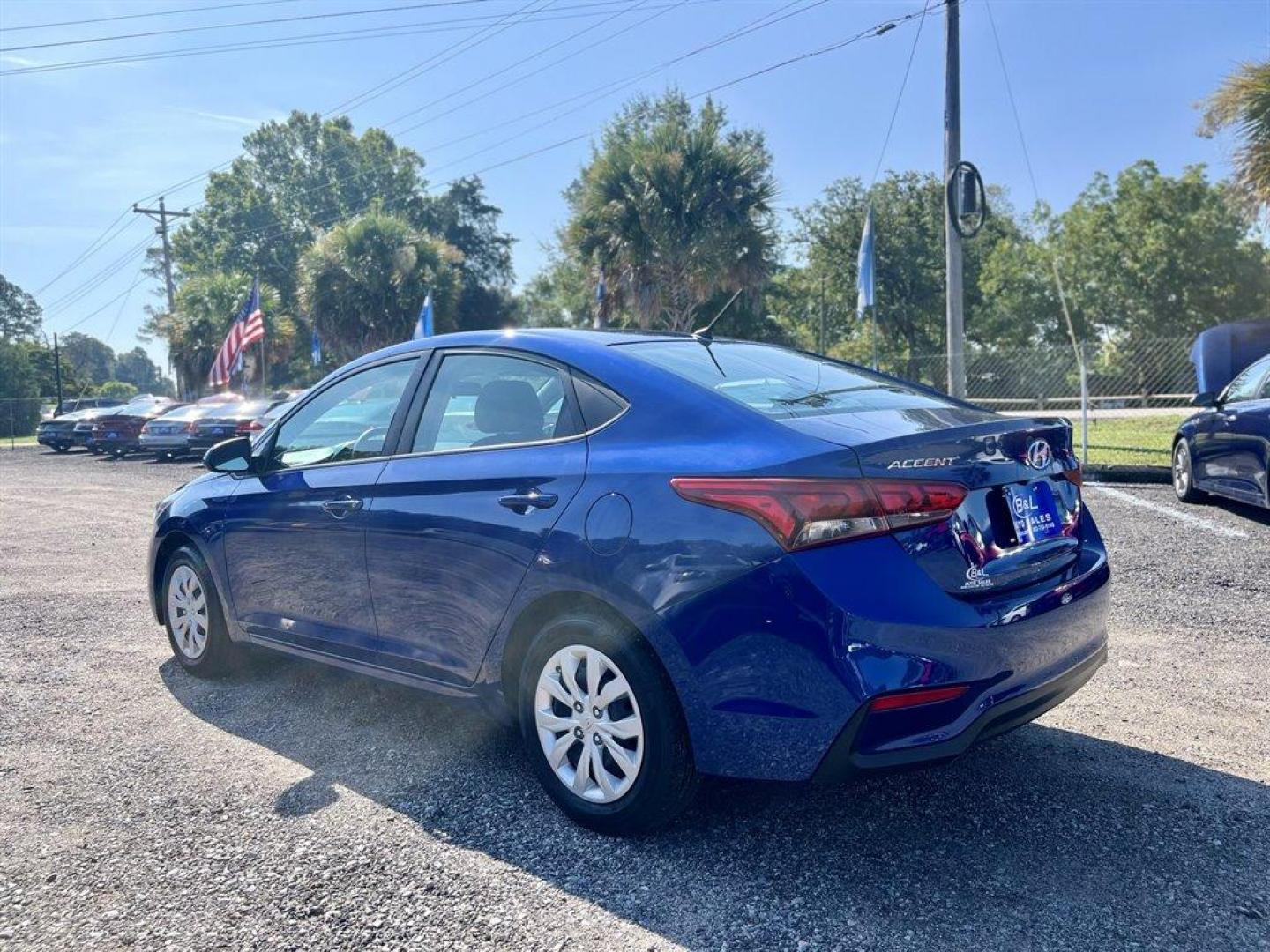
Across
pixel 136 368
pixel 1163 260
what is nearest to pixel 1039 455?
pixel 1163 260

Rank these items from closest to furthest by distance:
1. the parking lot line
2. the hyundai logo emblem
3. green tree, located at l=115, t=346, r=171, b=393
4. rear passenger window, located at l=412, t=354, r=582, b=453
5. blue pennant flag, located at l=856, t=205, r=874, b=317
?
the hyundai logo emblem, rear passenger window, located at l=412, t=354, r=582, b=453, the parking lot line, blue pennant flag, located at l=856, t=205, r=874, b=317, green tree, located at l=115, t=346, r=171, b=393

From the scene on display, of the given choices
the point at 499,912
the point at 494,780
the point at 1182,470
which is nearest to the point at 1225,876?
the point at 499,912

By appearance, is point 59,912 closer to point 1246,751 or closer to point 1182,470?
point 1246,751

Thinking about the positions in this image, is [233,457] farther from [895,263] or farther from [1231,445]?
[895,263]

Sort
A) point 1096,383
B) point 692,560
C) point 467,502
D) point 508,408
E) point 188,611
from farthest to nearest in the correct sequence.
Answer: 1. point 1096,383
2. point 188,611
3. point 508,408
4. point 467,502
5. point 692,560

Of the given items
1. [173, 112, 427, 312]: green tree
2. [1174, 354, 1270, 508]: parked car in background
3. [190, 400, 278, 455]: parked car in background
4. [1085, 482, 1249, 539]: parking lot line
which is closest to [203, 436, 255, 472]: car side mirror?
[1085, 482, 1249, 539]: parking lot line

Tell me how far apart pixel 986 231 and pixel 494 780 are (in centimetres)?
4593

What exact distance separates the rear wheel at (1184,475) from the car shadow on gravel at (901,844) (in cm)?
658

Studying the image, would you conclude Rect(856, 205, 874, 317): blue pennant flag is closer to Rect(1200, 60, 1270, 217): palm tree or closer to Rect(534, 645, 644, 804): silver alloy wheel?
Rect(1200, 60, 1270, 217): palm tree

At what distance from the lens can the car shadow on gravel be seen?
2.63m

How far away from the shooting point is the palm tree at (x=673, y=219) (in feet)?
83.2

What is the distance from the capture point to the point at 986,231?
45.1m

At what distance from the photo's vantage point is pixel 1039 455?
3170mm

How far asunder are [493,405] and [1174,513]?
24.7ft
